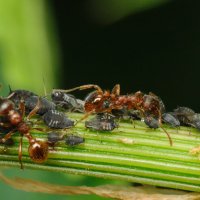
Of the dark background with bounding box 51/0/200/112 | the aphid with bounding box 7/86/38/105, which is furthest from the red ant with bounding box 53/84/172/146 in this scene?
the dark background with bounding box 51/0/200/112

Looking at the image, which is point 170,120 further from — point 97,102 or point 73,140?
point 73,140

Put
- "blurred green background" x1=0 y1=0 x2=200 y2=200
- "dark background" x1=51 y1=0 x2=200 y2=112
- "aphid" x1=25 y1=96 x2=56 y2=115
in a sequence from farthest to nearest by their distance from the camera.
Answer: "dark background" x1=51 y1=0 x2=200 y2=112 < "blurred green background" x1=0 y1=0 x2=200 y2=200 < "aphid" x1=25 y1=96 x2=56 y2=115

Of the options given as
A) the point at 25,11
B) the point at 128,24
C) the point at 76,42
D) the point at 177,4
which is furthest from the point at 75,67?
the point at 25,11

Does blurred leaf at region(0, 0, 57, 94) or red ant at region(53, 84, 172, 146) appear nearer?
red ant at region(53, 84, 172, 146)

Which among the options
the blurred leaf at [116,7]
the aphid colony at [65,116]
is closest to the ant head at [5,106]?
the aphid colony at [65,116]

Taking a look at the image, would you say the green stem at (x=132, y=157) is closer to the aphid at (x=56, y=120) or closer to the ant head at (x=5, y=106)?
the aphid at (x=56, y=120)

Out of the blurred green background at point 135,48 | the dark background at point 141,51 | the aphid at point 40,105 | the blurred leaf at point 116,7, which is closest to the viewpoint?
the aphid at point 40,105

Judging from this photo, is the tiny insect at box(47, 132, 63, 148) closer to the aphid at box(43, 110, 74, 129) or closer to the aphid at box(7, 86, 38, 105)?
the aphid at box(43, 110, 74, 129)

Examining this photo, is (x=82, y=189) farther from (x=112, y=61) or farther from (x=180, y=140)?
(x=112, y=61)
